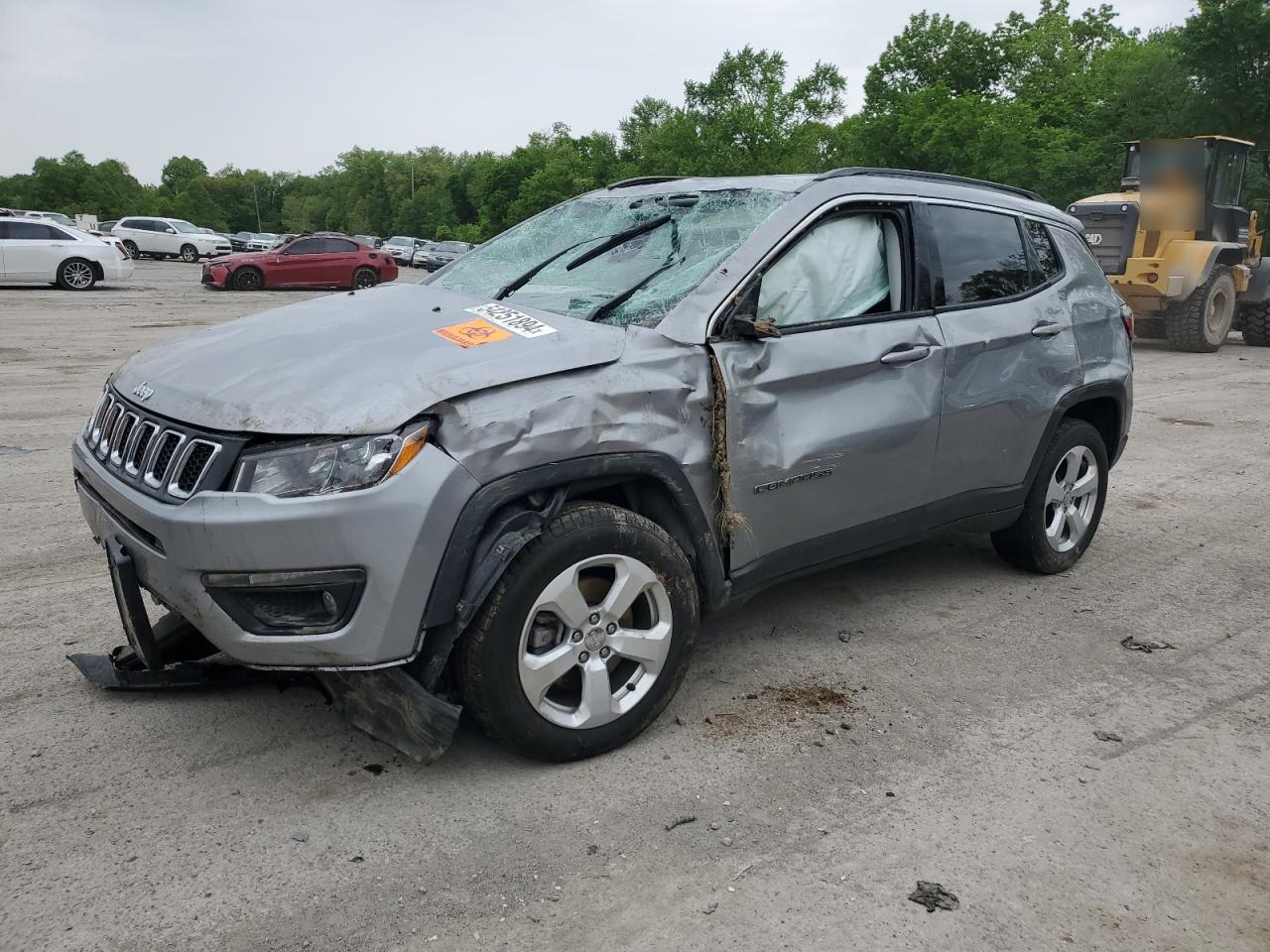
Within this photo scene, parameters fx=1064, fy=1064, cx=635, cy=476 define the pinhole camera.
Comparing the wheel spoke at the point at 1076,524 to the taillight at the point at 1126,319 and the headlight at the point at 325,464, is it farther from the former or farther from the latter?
the headlight at the point at 325,464

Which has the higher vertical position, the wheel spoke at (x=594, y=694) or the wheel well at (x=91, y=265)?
the wheel well at (x=91, y=265)

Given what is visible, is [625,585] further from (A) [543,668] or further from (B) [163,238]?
(B) [163,238]

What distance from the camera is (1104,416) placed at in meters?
5.29

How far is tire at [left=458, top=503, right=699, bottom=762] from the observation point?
9.78 feet

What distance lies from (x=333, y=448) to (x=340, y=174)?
144 m

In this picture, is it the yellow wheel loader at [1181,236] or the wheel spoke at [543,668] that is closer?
the wheel spoke at [543,668]

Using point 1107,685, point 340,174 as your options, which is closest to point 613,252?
point 1107,685

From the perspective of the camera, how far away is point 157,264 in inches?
1492

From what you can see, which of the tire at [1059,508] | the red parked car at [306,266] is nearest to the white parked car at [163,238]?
the red parked car at [306,266]

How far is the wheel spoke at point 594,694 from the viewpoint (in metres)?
3.19

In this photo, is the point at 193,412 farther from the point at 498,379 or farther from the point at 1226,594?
the point at 1226,594

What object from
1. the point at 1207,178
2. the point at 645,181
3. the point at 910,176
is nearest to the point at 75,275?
the point at 1207,178

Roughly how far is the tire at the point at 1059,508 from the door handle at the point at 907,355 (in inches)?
→ 42.5

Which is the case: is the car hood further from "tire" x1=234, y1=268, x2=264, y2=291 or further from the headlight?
"tire" x1=234, y1=268, x2=264, y2=291
